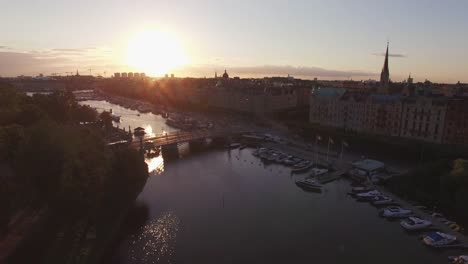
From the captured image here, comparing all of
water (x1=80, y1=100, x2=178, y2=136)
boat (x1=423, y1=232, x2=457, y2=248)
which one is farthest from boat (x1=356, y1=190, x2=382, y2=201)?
water (x1=80, y1=100, x2=178, y2=136)

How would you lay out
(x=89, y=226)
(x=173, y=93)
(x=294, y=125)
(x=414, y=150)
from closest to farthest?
(x=89, y=226) < (x=414, y=150) < (x=294, y=125) < (x=173, y=93)

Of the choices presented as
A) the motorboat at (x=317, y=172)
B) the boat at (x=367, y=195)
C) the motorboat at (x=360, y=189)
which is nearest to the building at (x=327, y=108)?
the motorboat at (x=317, y=172)

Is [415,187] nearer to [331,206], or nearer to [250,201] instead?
[331,206]

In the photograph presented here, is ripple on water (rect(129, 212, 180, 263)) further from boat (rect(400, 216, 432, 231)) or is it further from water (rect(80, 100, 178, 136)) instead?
water (rect(80, 100, 178, 136))

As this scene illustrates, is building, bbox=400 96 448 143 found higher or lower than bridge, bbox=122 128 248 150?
higher

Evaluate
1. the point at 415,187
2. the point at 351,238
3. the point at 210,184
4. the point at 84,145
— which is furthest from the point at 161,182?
the point at 415,187

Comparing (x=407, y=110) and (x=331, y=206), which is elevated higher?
(x=407, y=110)
